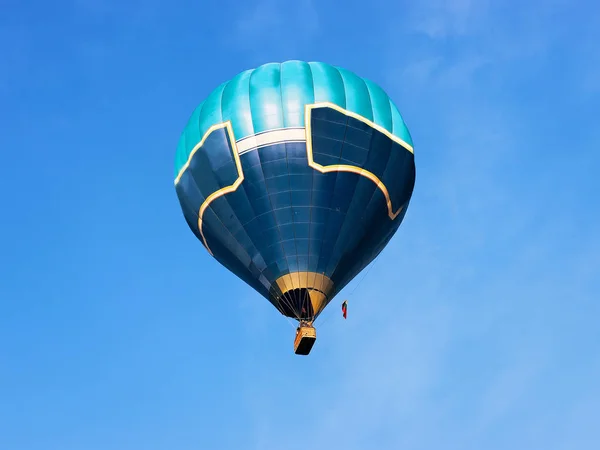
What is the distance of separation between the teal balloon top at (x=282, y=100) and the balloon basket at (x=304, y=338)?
5930 millimetres

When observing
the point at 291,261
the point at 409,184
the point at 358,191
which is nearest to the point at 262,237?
the point at 291,261

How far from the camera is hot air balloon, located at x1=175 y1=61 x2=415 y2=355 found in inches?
1208

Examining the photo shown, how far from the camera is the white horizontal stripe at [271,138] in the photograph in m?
30.9

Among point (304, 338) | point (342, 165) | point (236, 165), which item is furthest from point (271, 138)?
point (304, 338)

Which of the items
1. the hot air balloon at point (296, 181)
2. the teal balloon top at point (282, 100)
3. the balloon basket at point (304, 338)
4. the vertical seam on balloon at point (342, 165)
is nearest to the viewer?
the balloon basket at point (304, 338)

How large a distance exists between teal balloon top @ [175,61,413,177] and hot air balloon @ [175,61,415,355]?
35mm

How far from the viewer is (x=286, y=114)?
31281mm

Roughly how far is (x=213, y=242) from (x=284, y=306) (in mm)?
3486

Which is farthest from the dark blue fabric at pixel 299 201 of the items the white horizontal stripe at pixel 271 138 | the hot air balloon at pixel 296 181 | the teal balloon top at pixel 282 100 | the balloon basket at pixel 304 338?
the balloon basket at pixel 304 338

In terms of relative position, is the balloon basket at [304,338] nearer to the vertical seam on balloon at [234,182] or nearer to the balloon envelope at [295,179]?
the balloon envelope at [295,179]

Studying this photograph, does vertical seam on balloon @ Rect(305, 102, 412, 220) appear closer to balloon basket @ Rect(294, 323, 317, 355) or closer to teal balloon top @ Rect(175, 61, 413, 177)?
teal balloon top @ Rect(175, 61, 413, 177)

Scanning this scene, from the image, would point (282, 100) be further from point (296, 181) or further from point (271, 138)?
point (296, 181)

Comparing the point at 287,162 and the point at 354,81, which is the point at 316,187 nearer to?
the point at 287,162

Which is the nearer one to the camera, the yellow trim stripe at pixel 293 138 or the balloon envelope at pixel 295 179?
the balloon envelope at pixel 295 179
